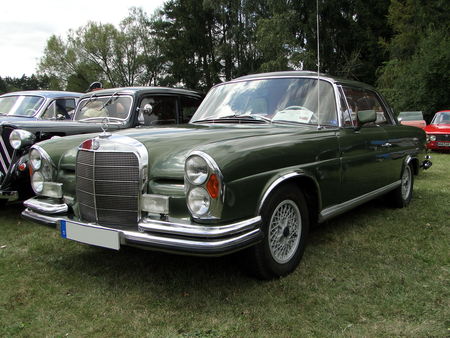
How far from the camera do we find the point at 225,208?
97.7 inches

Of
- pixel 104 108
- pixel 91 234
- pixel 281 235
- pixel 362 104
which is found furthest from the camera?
pixel 104 108

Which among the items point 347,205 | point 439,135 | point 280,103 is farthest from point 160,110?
point 439,135

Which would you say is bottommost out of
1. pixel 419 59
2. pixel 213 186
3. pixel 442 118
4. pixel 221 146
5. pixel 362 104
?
pixel 213 186

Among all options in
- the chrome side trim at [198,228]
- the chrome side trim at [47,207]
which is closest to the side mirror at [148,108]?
the chrome side trim at [47,207]

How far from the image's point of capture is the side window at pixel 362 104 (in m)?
4.16

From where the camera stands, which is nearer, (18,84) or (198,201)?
(198,201)

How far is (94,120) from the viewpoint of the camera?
623cm

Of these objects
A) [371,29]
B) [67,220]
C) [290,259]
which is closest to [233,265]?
[290,259]

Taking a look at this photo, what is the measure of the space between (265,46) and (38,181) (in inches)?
832

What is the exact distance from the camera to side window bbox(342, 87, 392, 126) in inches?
164

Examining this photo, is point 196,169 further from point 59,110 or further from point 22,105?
point 22,105

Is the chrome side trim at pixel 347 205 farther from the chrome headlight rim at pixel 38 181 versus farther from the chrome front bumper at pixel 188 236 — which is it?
the chrome headlight rim at pixel 38 181

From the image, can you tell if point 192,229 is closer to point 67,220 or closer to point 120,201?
point 120,201

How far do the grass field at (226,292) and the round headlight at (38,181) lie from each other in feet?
2.31
